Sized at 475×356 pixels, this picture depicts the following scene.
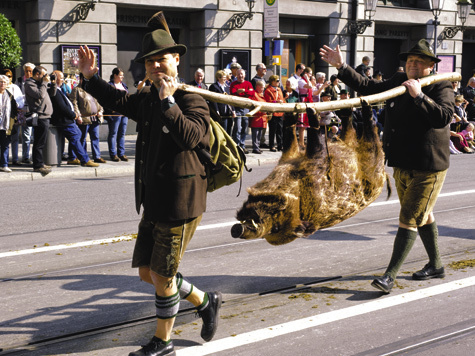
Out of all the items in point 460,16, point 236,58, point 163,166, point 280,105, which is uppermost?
point 460,16

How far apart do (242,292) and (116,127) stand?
924 cm

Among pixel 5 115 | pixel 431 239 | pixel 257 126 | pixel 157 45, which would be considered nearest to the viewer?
pixel 157 45

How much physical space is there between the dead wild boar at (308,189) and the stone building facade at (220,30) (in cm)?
1462

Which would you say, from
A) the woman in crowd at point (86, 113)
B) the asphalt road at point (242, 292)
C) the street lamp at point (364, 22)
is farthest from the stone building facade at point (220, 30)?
the asphalt road at point (242, 292)

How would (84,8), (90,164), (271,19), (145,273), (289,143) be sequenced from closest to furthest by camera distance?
(145,273) → (289,143) → (90,164) → (84,8) → (271,19)

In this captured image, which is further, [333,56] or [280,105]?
[333,56]

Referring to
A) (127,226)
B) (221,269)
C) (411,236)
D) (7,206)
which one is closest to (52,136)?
(7,206)

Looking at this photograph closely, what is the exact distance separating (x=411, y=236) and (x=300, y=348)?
1741mm

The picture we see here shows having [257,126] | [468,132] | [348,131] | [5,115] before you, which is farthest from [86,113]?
[468,132]

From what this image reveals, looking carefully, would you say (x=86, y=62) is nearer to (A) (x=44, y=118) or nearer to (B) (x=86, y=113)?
(A) (x=44, y=118)

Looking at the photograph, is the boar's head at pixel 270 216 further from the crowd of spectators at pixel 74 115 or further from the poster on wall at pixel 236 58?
the poster on wall at pixel 236 58

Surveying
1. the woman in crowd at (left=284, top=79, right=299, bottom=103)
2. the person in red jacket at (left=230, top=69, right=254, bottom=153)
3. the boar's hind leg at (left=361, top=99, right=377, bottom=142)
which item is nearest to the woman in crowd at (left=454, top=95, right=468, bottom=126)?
the woman in crowd at (left=284, top=79, right=299, bottom=103)

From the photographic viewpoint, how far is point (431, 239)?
20.1ft

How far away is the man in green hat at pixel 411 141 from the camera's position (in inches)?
221
